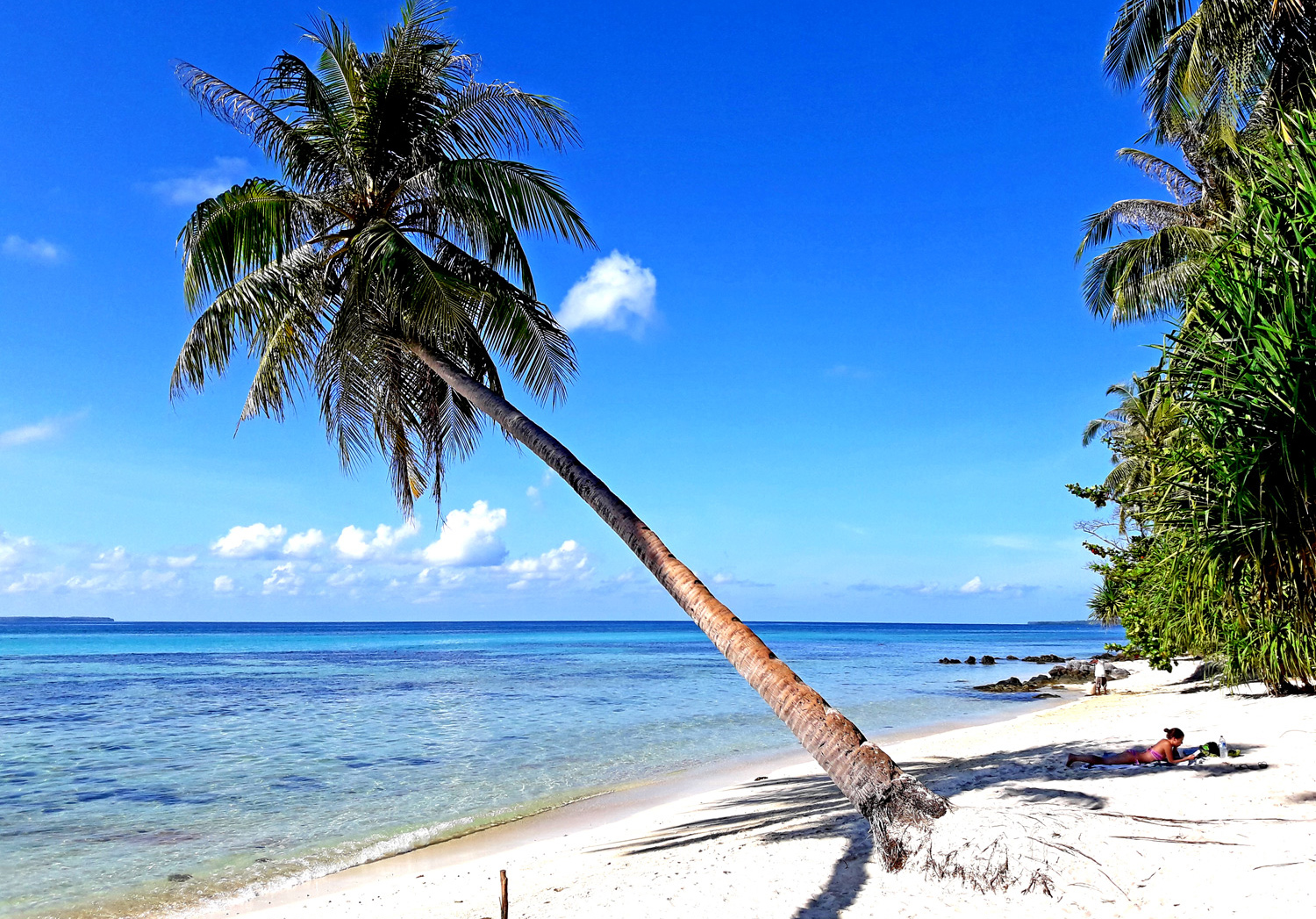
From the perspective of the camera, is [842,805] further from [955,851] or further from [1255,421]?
[1255,421]

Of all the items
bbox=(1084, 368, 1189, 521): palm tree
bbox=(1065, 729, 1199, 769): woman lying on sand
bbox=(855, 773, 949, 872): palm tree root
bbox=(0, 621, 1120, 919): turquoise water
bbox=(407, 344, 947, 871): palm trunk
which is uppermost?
bbox=(1084, 368, 1189, 521): palm tree

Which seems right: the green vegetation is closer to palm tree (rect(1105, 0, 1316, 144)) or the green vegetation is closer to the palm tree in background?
the palm tree in background

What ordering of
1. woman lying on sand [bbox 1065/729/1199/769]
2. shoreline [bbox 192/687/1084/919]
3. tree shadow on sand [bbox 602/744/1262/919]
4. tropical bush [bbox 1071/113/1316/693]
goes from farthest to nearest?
woman lying on sand [bbox 1065/729/1199/769] < shoreline [bbox 192/687/1084/919] < tropical bush [bbox 1071/113/1316/693] < tree shadow on sand [bbox 602/744/1262/919]

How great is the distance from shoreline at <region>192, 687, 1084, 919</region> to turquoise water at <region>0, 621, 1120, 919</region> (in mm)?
303

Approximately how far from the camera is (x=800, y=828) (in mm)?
6766

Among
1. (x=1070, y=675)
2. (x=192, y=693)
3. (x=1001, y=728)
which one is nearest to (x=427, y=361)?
(x=1001, y=728)

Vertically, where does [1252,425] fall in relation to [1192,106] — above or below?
below

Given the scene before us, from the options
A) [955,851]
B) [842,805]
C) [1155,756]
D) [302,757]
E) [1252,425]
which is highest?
[1252,425]

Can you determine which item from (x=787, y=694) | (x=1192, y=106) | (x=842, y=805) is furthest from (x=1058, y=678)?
(x=787, y=694)

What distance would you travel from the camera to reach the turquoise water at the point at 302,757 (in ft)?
28.1

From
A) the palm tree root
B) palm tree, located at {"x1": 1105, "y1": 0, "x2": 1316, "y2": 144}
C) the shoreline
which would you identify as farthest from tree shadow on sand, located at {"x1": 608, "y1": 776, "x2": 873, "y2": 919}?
palm tree, located at {"x1": 1105, "y1": 0, "x2": 1316, "y2": 144}

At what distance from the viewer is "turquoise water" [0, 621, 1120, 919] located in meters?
8.56

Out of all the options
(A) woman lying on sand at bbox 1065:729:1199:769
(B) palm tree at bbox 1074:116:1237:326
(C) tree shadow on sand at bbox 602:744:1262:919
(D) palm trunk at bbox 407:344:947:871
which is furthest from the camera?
(B) palm tree at bbox 1074:116:1237:326

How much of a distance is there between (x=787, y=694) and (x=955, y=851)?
4.45ft
